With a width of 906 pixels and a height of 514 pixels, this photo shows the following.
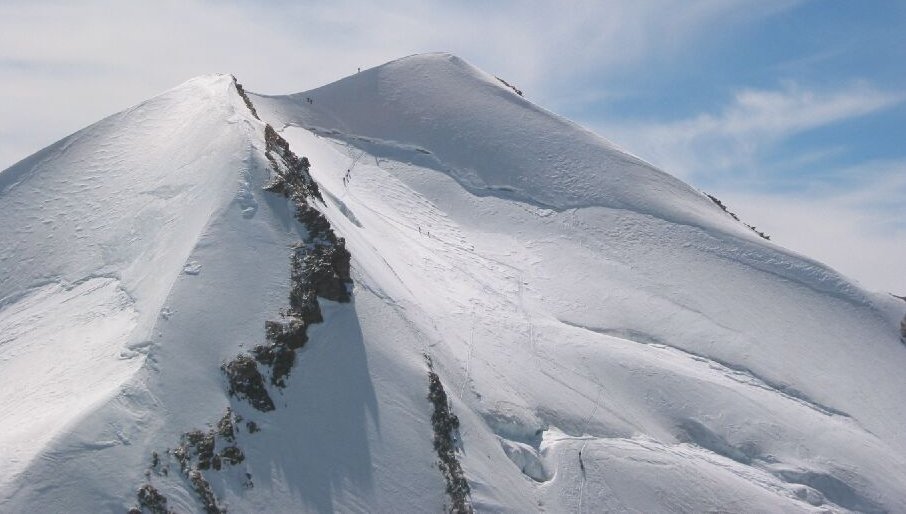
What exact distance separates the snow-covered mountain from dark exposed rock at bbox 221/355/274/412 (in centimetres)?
6

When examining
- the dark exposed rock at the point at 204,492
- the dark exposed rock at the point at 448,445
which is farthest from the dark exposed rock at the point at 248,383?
the dark exposed rock at the point at 448,445

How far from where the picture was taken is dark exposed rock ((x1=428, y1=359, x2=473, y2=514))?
84.8 feet

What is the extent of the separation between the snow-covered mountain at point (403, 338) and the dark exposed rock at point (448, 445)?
0.09 meters

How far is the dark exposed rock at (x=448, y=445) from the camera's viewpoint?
25.8 m

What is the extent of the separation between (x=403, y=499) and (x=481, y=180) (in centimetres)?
2512

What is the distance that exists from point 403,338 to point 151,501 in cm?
1057

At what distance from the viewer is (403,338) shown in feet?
98.3

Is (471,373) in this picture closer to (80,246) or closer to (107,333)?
(107,333)

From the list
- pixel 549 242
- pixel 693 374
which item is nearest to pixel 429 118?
pixel 549 242

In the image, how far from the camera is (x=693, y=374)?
35.4 metres

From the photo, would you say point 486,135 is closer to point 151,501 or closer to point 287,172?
point 287,172

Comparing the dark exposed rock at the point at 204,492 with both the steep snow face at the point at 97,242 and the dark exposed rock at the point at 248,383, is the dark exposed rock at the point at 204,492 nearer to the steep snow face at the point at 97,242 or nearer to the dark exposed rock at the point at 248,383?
the dark exposed rock at the point at 248,383

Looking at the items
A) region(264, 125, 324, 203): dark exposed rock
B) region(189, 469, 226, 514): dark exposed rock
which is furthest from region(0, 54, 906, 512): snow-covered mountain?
region(264, 125, 324, 203): dark exposed rock

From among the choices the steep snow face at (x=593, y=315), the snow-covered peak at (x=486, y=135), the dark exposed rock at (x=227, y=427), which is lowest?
the dark exposed rock at (x=227, y=427)
